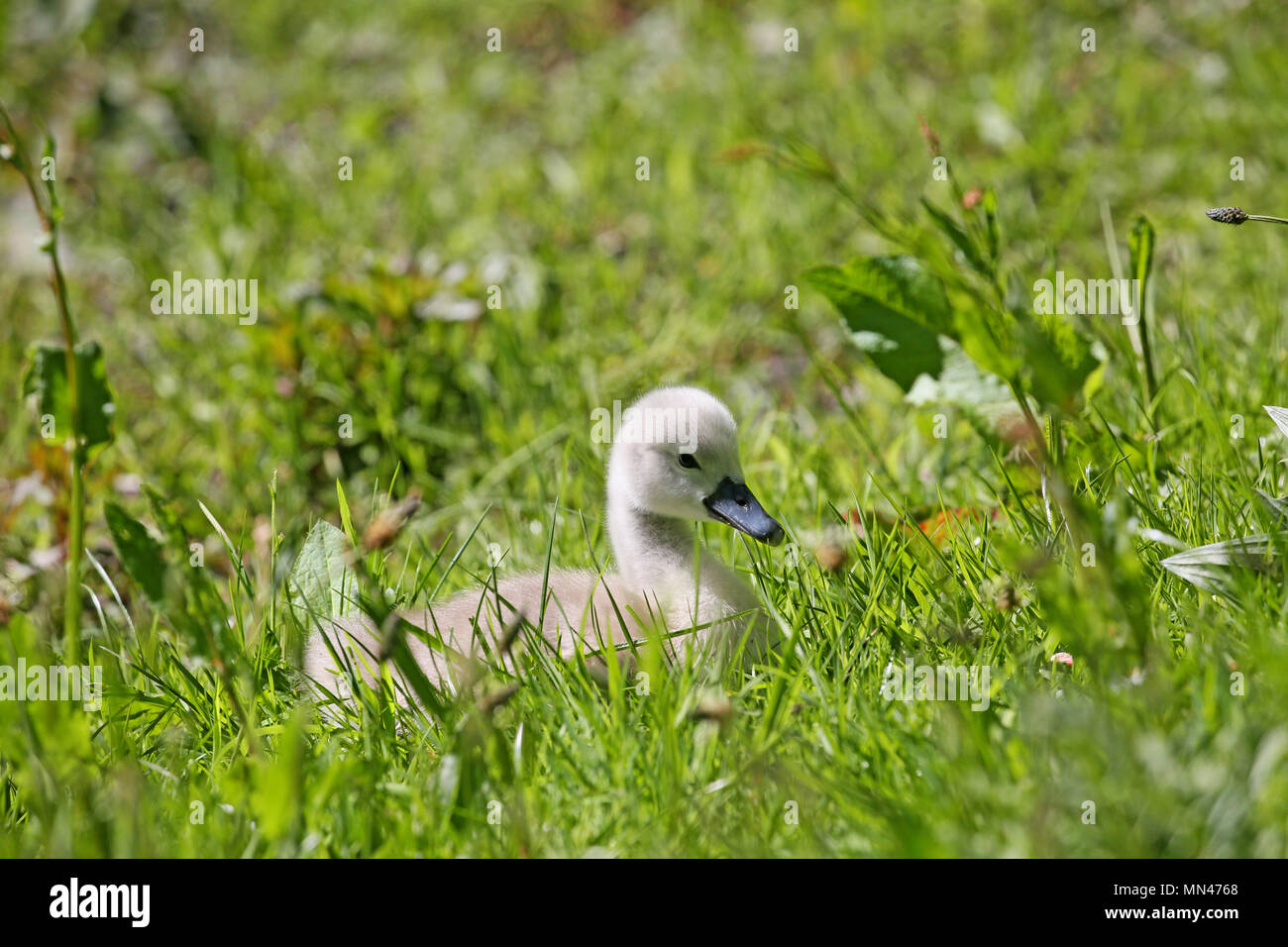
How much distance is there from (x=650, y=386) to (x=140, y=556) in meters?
2.12

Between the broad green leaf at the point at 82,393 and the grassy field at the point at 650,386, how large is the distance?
22cm

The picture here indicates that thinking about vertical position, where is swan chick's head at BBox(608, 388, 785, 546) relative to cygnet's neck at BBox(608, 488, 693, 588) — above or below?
above

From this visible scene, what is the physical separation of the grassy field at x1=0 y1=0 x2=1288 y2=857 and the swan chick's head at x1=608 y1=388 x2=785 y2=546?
172 mm

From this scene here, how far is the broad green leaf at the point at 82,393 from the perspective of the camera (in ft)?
8.14

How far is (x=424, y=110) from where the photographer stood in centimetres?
706

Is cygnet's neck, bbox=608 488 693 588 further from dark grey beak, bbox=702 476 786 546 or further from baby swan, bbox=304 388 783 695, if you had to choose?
dark grey beak, bbox=702 476 786 546

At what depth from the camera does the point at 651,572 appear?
3127 millimetres

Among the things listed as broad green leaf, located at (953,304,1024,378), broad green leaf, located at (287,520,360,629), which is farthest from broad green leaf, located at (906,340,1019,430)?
broad green leaf, located at (287,520,360,629)

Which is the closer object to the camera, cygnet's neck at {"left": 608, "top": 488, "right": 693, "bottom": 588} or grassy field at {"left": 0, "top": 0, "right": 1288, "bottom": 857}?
grassy field at {"left": 0, "top": 0, "right": 1288, "bottom": 857}

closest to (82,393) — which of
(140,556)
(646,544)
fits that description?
(140,556)

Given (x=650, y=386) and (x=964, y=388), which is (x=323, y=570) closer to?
(x=650, y=386)

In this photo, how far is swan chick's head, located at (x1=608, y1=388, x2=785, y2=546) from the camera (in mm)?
3037
